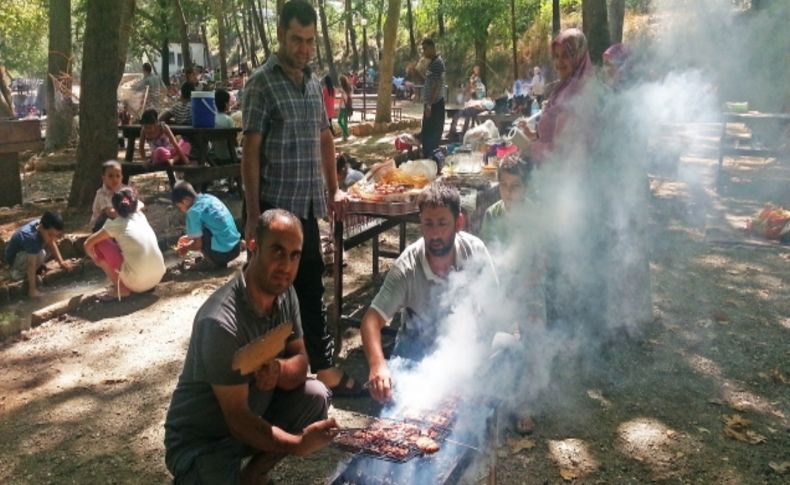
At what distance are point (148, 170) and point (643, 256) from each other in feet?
22.7

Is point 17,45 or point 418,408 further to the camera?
point 17,45

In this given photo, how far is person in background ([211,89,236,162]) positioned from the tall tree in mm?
1595

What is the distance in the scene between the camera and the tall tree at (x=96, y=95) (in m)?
8.47

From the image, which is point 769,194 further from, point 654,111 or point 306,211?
point 306,211

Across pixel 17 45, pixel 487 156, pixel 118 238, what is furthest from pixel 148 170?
pixel 17 45

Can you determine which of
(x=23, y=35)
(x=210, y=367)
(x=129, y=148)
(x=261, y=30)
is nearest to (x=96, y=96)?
(x=129, y=148)

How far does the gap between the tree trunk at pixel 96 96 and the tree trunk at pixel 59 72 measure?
19.3ft

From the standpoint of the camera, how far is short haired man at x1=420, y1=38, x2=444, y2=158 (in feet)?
32.4

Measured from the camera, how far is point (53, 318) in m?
5.39

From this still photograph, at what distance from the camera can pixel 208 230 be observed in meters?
6.55

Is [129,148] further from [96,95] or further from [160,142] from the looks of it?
[96,95]

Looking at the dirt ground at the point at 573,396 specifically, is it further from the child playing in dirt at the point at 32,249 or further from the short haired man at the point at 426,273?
the child playing in dirt at the point at 32,249

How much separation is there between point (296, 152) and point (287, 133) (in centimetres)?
13

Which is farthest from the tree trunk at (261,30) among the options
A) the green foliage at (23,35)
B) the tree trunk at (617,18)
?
the tree trunk at (617,18)
